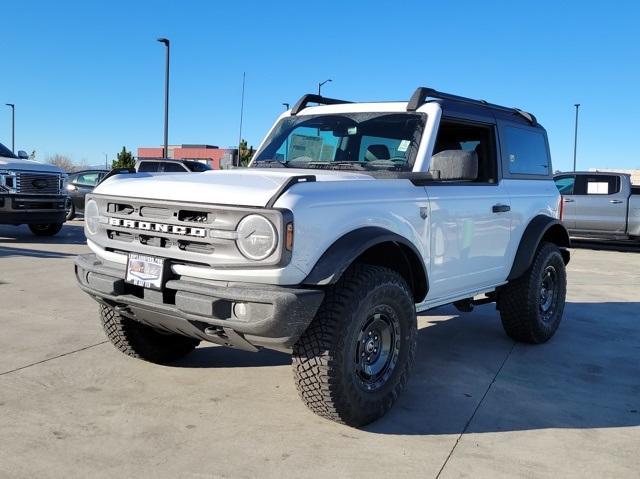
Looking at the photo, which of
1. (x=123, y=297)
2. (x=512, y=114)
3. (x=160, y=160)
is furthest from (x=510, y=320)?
(x=160, y=160)

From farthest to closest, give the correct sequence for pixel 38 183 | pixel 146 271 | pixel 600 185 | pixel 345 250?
pixel 600 185 < pixel 38 183 < pixel 146 271 < pixel 345 250

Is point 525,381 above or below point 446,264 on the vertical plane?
below

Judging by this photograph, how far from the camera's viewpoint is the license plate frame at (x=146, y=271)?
325cm

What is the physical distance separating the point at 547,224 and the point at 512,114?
3.39 feet

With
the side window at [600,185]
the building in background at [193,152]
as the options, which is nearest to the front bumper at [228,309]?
the side window at [600,185]

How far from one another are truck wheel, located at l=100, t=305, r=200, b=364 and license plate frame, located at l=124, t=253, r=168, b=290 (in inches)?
31.1

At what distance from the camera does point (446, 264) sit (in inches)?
164

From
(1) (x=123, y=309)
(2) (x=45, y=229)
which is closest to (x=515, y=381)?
(1) (x=123, y=309)

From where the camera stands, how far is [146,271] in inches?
131

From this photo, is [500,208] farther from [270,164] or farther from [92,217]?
[92,217]

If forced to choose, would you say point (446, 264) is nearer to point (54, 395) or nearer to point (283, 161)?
point (283, 161)

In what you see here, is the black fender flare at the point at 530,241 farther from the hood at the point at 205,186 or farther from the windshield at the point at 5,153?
the windshield at the point at 5,153

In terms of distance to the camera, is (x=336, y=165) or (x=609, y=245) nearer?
(x=336, y=165)

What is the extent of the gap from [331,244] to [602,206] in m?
12.2
